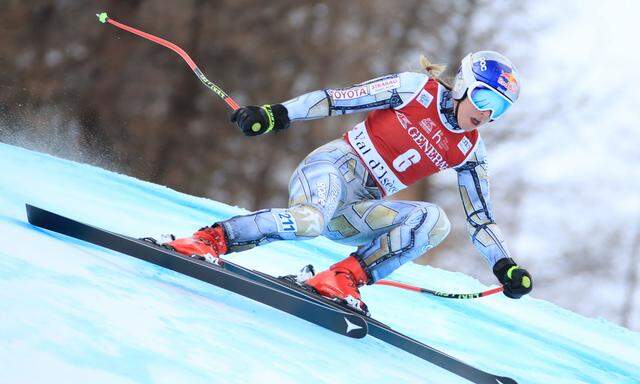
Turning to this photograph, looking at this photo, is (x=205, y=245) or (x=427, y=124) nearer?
(x=205, y=245)

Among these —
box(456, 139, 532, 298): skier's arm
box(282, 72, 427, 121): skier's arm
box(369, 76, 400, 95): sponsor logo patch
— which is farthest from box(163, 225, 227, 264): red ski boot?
box(456, 139, 532, 298): skier's arm

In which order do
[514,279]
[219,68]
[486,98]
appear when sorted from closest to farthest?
[486,98], [514,279], [219,68]

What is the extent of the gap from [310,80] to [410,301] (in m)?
7.26

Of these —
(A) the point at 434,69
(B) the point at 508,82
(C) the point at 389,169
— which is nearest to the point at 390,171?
(C) the point at 389,169

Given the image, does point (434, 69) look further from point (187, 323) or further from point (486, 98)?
point (187, 323)

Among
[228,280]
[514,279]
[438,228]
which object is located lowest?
[228,280]

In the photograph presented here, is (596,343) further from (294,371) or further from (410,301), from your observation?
(294,371)

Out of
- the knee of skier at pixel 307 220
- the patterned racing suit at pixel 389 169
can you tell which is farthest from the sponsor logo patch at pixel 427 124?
the knee of skier at pixel 307 220

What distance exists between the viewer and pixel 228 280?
260 centimetres

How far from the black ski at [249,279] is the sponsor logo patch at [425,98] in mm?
832

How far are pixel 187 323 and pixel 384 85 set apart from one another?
1.29 metres

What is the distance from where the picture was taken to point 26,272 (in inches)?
83.4

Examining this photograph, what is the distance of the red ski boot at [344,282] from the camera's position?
296 centimetres

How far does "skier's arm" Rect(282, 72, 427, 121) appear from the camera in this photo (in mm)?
2959
